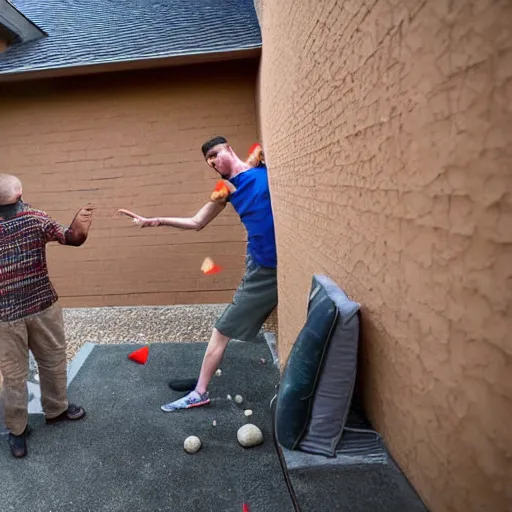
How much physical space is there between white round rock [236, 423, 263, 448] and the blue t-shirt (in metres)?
1.17

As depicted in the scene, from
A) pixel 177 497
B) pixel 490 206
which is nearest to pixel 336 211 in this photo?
pixel 490 206

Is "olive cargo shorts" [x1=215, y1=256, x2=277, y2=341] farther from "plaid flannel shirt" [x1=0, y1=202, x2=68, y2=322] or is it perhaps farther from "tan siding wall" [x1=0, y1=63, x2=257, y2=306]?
"tan siding wall" [x1=0, y1=63, x2=257, y2=306]

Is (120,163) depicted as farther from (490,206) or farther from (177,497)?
(490,206)

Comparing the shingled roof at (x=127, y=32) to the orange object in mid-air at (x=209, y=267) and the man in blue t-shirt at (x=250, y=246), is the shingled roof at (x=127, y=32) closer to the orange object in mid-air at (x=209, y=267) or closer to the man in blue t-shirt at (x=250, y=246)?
the man in blue t-shirt at (x=250, y=246)

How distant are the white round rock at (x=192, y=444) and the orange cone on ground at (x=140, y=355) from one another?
1.56 metres

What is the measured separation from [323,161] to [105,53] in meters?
4.64

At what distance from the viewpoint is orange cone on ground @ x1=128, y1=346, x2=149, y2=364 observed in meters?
4.00

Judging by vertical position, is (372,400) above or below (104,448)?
above

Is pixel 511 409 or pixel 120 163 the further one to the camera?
pixel 120 163

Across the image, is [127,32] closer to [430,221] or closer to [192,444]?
[192,444]

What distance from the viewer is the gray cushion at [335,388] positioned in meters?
1.05

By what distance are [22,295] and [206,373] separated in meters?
1.45

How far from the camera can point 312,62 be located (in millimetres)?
1362

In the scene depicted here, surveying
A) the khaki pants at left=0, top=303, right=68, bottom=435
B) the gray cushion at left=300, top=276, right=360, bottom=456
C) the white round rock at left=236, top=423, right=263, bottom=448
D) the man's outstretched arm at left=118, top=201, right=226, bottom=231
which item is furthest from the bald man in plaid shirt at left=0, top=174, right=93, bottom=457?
the gray cushion at left=300, top=276, right=360, bottom=456
